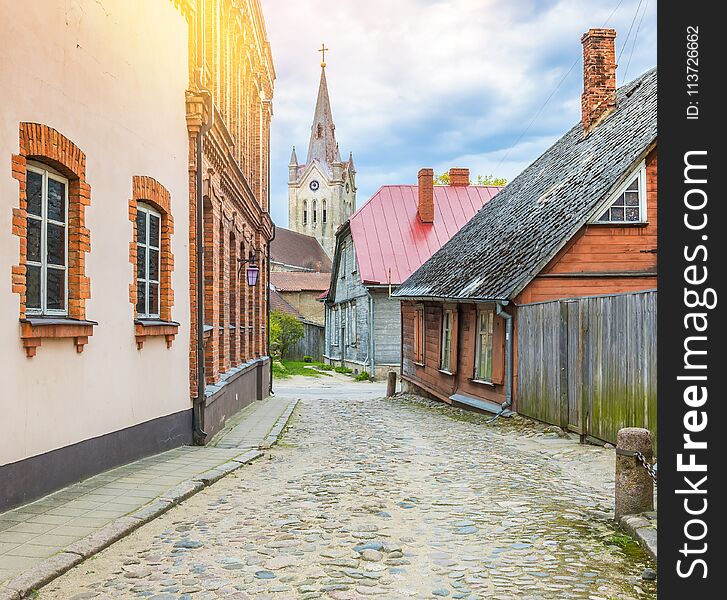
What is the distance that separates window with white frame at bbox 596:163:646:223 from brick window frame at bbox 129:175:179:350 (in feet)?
26.6

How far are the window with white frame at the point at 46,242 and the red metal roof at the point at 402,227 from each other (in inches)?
981

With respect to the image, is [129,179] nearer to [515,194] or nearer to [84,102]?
[84,102]

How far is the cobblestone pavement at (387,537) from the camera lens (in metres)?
4.90

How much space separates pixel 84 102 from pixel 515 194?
16.2 meters

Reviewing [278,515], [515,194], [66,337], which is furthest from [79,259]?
[515,194]

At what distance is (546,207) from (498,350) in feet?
12.3

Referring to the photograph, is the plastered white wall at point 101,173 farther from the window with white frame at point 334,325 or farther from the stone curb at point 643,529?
the window with white frame at point 334,325

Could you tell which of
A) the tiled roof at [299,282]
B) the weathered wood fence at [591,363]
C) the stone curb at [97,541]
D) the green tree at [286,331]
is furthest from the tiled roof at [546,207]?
the tiled roof at [299,282]

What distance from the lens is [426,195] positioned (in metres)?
35.7

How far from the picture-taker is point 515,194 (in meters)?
22.5

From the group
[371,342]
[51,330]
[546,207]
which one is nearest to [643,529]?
[51,330]

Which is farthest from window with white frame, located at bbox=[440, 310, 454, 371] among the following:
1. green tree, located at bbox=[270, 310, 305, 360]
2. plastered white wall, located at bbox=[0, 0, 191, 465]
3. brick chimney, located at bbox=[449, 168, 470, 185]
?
green tree, located at bbox=[270, 310, 305, 360]

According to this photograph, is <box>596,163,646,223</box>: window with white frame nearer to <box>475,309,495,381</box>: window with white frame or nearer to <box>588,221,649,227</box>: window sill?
<box>588,221,649,227</box>: window sill

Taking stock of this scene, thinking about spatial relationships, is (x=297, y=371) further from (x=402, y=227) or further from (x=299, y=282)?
(x=299, y=282)
